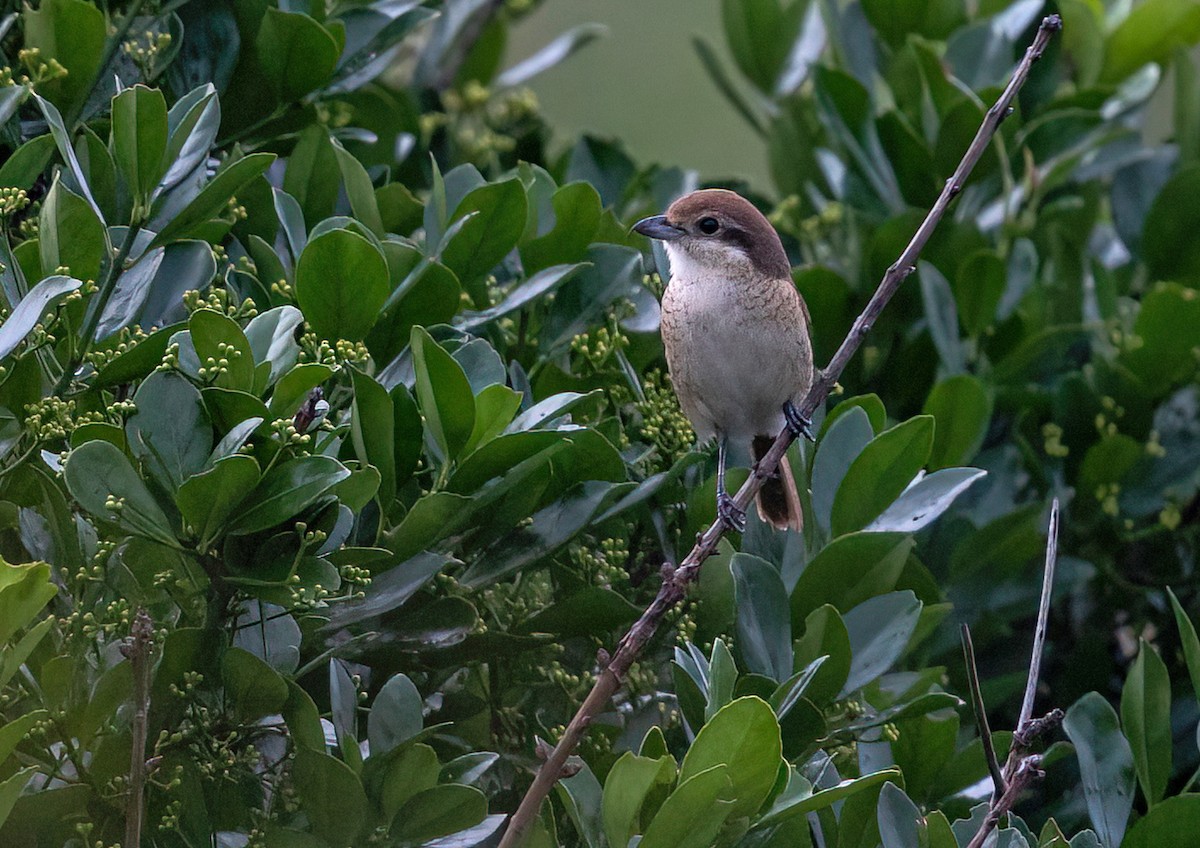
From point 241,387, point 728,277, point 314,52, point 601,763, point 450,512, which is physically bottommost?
point 601,763

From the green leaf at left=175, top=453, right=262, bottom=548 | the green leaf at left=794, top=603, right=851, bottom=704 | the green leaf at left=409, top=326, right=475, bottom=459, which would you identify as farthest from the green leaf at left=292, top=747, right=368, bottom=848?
the green leaf at left=794, top=603, right=851, bottom=704

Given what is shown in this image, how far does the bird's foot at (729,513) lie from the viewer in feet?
6.37

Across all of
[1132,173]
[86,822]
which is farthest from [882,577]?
Answer: [1132,173]

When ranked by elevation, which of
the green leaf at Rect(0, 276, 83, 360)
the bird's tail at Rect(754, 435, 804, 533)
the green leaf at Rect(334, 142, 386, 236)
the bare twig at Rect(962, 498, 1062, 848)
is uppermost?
the green leaf at Rect(0, 276, 83, 360)

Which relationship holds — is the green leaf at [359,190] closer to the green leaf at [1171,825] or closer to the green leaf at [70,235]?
the green leaf at [70,235]

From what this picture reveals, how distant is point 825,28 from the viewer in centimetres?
369

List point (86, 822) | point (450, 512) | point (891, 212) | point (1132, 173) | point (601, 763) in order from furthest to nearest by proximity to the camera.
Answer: point (1132, 173), point (891, 212), point (601, 763), point (450, 512), point (86, 822)

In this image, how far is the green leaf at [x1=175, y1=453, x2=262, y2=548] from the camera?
4.94ft

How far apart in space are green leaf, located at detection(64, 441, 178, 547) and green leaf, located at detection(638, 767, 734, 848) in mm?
693

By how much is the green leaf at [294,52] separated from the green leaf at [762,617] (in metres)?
1.16

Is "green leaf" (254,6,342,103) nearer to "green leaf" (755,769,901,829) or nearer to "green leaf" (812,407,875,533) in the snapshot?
"green leaf" (812,407,875,533)

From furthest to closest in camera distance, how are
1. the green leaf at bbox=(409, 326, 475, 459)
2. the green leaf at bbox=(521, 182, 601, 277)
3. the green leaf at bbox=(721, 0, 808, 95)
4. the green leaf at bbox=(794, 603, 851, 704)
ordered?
the green leaf at bbox=(721, 0, 808, 95)
the green leaf at bbox=(521, 182, 601, 277)
the green leaf at bbox=(794, 603, 851, 704)
the green leaf at bbox=(409, 326, 475, 459)

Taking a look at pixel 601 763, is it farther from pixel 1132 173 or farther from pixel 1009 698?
pixel 1132 173

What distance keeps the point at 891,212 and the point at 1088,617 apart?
3.58 feet
